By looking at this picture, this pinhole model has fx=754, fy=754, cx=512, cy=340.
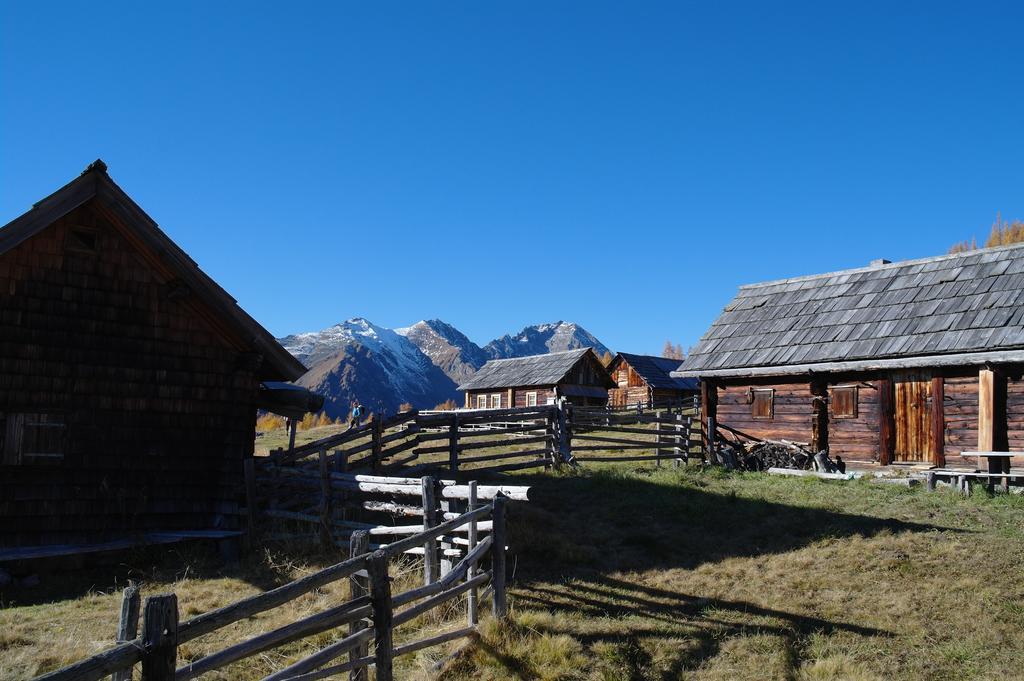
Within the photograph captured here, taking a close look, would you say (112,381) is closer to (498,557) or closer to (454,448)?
(454,448)

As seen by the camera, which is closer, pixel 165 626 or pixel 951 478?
pixel 165 626

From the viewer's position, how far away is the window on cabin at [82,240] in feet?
38.7

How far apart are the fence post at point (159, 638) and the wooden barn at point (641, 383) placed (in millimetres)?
44084

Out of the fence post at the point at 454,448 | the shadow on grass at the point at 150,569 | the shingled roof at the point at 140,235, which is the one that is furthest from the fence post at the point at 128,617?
→ the fence post at the point at 454,448

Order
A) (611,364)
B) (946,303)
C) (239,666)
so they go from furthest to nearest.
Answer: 1. (611,364)
2. (946,303)
3. (239,666)

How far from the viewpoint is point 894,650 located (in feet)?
23.9

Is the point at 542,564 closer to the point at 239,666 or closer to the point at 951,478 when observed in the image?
the point at 239,666

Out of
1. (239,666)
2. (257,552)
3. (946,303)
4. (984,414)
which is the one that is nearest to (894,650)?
(239,666)

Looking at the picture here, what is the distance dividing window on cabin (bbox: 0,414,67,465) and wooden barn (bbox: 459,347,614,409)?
32.4 metres

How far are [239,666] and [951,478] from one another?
14191mm

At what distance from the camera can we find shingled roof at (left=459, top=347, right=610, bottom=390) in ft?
145

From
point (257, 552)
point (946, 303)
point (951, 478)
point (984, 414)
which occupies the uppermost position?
point (946, 303)

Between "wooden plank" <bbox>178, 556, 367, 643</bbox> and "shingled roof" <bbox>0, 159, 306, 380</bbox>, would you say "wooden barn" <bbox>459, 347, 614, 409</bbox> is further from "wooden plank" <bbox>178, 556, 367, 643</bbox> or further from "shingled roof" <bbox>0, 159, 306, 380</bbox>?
"wooden plank" <bbox>178, 556, 367, 643</bbox>

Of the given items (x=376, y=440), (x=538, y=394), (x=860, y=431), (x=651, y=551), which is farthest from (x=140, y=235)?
(x=538, y=394)
